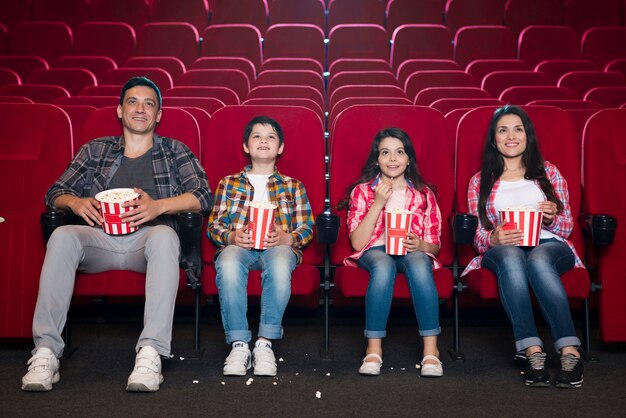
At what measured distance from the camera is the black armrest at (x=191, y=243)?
1.63 meters

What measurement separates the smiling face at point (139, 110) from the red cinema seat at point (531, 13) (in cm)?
300

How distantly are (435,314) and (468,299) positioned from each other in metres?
0.49

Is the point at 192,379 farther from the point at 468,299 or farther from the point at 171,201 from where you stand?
the point at 468,299

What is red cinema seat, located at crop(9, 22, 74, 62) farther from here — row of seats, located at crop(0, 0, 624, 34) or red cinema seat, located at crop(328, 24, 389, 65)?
red cinema seat, located at crop(328, 24, 389, 65)

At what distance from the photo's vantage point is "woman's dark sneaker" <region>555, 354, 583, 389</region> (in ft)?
4.87

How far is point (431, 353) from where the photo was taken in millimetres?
1602

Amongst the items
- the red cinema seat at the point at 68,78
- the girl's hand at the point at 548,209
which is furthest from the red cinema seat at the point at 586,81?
the red cinema seat at the point at 68,78

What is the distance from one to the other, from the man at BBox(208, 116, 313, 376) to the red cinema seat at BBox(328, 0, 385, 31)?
255cm

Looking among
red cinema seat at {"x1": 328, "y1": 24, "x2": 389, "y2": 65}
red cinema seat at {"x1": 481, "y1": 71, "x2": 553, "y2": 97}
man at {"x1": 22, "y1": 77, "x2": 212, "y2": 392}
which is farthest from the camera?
red cinema seat at {"x1": 328, "y1": 24, "x2": 389, "y2": 65}

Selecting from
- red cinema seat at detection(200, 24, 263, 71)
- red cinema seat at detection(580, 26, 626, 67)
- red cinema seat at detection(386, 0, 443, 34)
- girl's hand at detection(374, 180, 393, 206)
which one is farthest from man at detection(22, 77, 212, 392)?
red cinema seat at detection(580, 26, 626, 67)

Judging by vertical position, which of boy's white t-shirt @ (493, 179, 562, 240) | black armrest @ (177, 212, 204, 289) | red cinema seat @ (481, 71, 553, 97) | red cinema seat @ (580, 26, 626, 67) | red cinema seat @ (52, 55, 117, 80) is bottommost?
black armrest @ (177, 212, 204, 289)

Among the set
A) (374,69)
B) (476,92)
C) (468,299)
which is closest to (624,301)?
(468,299)

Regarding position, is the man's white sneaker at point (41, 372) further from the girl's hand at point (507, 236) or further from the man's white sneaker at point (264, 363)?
the girl's hand at point (507, 236)

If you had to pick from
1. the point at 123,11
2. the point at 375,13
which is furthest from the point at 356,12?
the point at 123,11
